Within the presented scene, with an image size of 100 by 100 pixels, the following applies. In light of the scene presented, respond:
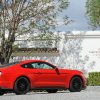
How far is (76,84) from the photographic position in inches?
833

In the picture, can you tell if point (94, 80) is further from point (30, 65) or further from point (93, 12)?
point (93, 12)

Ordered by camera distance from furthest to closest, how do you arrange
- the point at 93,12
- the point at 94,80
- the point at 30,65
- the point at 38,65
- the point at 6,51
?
1. the point at 93,12
2. the point at 6,51
3. the point at 94,80
4. the point at 38,65
5. the point at 30,65

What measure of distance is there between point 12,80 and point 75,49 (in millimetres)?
13278

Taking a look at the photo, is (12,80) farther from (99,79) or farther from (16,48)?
(16,48)

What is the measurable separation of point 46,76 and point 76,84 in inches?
57.2

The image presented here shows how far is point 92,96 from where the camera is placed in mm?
16297

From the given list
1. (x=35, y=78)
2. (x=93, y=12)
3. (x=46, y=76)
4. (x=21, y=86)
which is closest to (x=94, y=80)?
(x=46, y=76)

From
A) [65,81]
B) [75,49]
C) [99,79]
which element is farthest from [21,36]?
[65,81]

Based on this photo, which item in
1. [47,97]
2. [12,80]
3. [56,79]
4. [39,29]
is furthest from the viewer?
[39,29]

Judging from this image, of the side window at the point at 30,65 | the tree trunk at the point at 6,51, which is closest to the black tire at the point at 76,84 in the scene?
the side window at the point at 30,65

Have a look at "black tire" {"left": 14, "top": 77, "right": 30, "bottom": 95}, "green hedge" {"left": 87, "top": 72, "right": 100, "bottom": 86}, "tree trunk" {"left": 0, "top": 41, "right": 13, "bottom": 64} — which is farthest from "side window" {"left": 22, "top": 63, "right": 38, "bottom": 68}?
"tree trunk" {"left": 0, "top": 41, "right": 13, "bottom": 64}

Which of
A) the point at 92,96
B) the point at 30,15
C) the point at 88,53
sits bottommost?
the point at 92,96

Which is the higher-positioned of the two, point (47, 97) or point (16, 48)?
point (16, 48)

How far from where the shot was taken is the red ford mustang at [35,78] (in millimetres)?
19578
